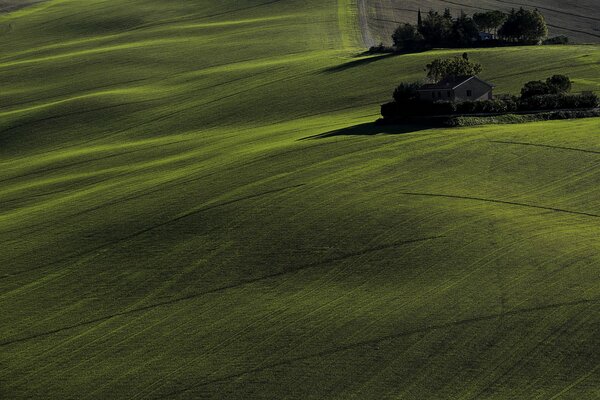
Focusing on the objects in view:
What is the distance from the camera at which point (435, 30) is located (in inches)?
3932

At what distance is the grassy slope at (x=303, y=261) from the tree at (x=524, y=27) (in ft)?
65.6

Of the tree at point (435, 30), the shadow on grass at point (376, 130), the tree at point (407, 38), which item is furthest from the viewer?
the tree at point (407, 38)

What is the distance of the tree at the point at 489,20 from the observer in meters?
102

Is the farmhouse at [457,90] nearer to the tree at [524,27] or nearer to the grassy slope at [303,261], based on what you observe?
the grassy slope at [303,261]

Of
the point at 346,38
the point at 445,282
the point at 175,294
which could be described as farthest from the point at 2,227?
the point at 346,38

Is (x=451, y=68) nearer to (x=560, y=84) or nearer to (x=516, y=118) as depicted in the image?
(x=560, y=84)

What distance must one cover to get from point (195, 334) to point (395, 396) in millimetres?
8928

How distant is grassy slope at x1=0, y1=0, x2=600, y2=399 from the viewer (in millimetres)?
38062

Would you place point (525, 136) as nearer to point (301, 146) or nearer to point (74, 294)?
point (301, 146)

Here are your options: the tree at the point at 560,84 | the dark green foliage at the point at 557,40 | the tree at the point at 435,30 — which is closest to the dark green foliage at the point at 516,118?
the tree at the point at 560,84

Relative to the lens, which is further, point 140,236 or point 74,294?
point 140,236

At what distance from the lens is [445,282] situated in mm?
43094

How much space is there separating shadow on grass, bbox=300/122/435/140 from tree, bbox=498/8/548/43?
36935mm

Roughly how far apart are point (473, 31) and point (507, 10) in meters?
25.1
